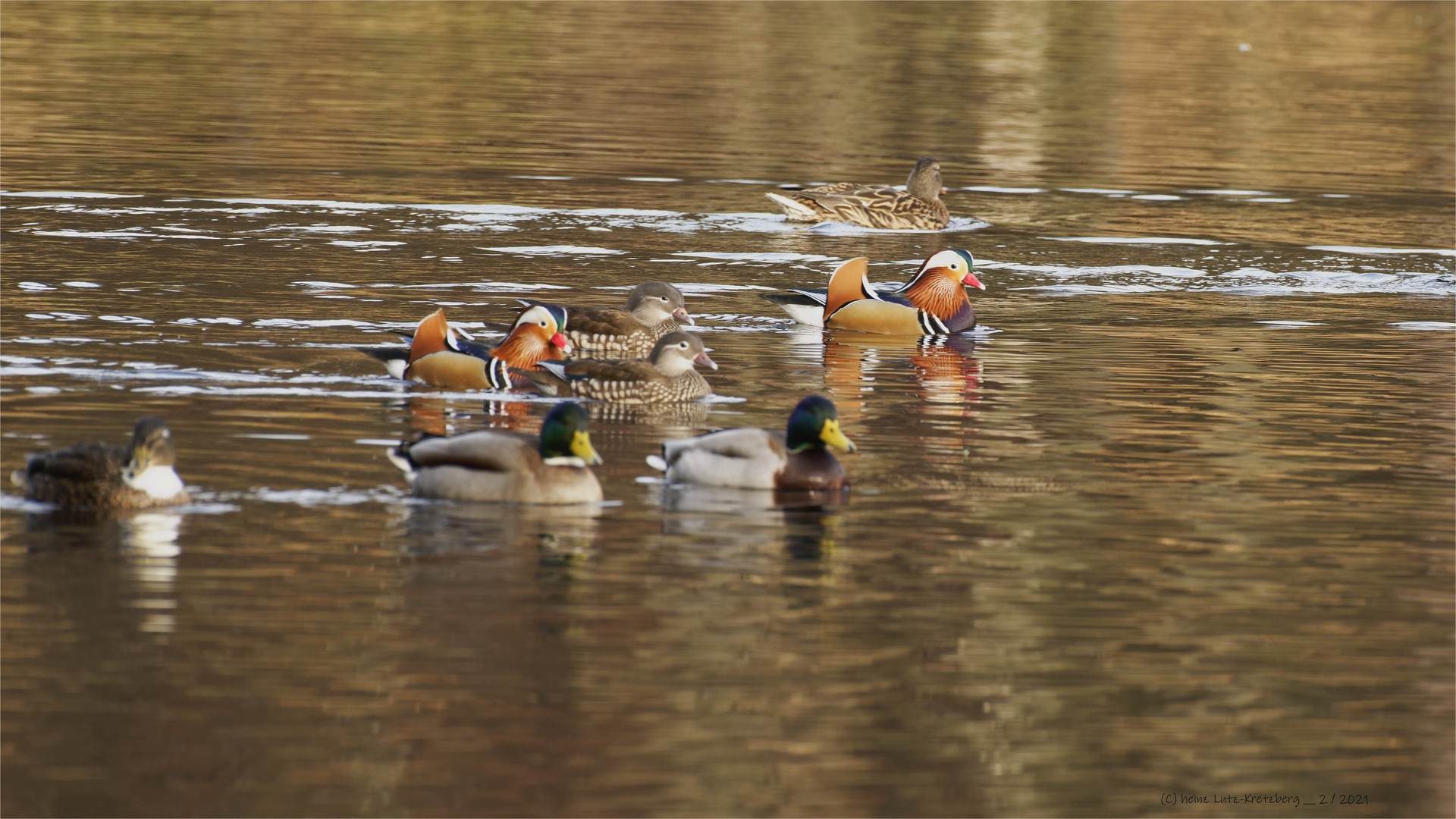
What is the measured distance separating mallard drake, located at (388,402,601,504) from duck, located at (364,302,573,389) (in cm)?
369

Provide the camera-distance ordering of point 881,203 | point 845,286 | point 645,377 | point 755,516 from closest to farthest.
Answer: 1. point 755,516
2. point 645,377
3. point 845,286
4. point 881,203

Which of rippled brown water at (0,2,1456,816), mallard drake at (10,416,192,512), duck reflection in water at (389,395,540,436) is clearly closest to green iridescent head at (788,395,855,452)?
rippled brown water at (0,2,1456,816)

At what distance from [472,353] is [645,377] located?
4.82 ft

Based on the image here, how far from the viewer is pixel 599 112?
40.6 meters

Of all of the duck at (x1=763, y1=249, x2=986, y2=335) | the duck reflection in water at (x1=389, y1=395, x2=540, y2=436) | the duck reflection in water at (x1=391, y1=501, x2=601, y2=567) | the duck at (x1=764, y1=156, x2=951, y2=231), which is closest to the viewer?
the duck reflection in water at (x1=391, y1=501, x2=601, y2=567)

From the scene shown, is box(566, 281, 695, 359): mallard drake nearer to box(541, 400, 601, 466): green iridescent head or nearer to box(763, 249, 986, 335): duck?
box(763, 249, 986, 335): duck

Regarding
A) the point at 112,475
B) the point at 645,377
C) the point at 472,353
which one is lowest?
the point at 112,475

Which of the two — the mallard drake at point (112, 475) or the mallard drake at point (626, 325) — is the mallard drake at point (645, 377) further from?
the mallard drake at point (112, 475)

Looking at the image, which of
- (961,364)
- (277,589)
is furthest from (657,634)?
(961,364)

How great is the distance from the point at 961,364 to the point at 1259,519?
6146 millimetres

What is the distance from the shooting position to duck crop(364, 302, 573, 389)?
16891 mm

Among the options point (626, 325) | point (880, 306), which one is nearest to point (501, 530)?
point (626, 325)

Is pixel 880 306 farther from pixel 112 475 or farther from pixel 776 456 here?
pixel 112 475

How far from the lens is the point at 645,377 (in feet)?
54.5
